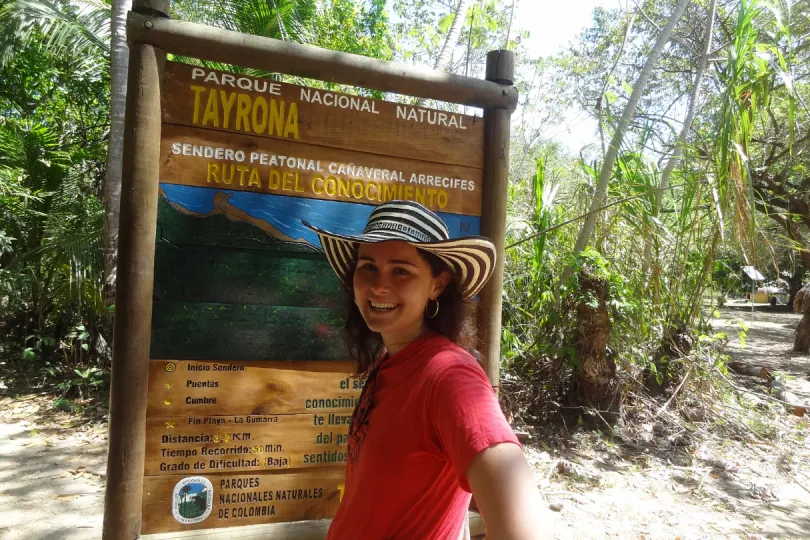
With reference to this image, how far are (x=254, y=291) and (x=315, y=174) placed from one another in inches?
18.4

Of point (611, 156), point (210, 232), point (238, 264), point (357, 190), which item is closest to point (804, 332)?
point (611, 156)

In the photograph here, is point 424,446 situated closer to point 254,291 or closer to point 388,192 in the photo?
point 254,291

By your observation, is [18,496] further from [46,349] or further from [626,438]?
[626,438]

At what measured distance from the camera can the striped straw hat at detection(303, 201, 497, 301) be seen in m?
1.32

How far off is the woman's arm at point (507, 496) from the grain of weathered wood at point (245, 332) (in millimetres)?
1153

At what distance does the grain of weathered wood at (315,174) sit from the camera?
183cm

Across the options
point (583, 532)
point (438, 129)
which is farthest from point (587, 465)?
point (438, 129)

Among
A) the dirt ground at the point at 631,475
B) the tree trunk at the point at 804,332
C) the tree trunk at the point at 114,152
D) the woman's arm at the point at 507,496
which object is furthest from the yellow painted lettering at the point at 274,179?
the tree trunk at the point at 804,332

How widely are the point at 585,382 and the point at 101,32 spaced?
7.00m

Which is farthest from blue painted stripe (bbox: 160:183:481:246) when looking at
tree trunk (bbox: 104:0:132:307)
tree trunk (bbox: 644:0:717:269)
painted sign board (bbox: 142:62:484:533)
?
tree trunk (bbox: 104:0:132:307)

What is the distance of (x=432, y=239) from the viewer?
136cm

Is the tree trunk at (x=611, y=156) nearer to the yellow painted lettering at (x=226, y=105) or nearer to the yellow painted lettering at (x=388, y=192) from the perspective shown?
the yellow painted lettering at (x=388, y=192)

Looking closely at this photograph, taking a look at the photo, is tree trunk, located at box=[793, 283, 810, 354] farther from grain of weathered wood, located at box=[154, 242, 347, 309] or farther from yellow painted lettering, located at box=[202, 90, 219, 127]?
yellow painted lettering, located at box=[202, 90, 219, 127]

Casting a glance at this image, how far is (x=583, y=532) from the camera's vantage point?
11.6 ft
